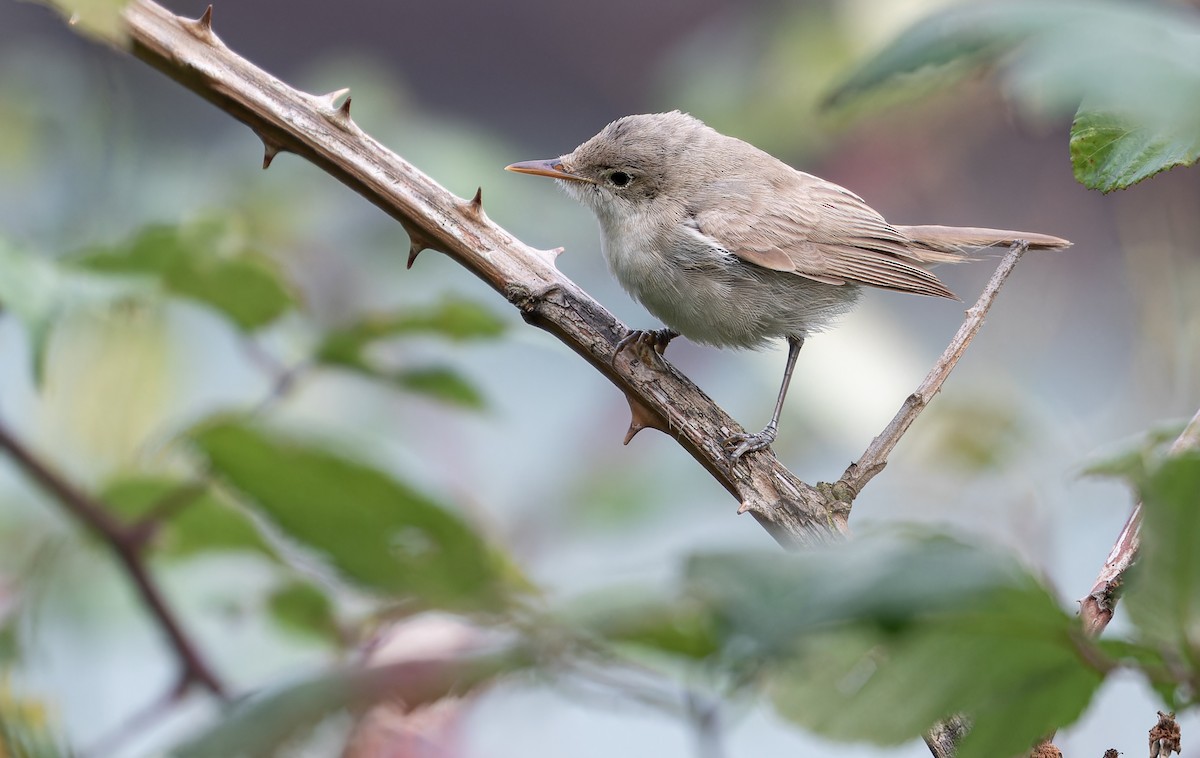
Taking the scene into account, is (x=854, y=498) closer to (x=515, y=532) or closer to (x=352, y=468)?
(x=352, y=468)

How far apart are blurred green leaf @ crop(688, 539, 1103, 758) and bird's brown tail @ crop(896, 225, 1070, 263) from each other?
139 cm

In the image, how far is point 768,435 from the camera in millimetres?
1728

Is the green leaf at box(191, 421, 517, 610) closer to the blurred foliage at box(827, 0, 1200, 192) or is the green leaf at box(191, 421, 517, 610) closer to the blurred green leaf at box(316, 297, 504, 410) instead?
the blurred green leaf at box(316, 297, 504, 410)

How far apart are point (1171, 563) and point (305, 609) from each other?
0.96 meters

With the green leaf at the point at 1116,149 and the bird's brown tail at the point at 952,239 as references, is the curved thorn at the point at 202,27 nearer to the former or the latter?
the green leaf at the point at 1116,149

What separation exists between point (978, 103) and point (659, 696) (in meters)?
2.64

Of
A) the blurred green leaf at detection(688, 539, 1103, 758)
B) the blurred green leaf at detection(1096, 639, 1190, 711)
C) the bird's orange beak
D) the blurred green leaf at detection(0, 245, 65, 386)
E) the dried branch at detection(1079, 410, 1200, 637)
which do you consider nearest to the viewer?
the blurred green leaf at detection(688, 539, 1103, 758)

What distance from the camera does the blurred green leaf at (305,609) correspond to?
4.10ft

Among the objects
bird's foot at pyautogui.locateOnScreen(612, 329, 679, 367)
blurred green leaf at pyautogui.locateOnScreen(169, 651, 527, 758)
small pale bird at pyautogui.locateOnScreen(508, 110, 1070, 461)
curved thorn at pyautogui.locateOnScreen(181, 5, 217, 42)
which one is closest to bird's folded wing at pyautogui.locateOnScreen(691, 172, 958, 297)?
small pale bird at pyautogui.locateOnScreen(508, 110, 1070, 461)

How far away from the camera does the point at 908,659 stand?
0.56 metres

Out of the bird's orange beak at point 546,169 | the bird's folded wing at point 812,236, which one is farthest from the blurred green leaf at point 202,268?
the bird's folded wing at point 812,236

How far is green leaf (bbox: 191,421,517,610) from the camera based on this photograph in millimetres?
758

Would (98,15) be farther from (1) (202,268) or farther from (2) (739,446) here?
(2) (739,446)

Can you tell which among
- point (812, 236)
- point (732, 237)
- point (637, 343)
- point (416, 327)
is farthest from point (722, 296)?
point (416, 327)
